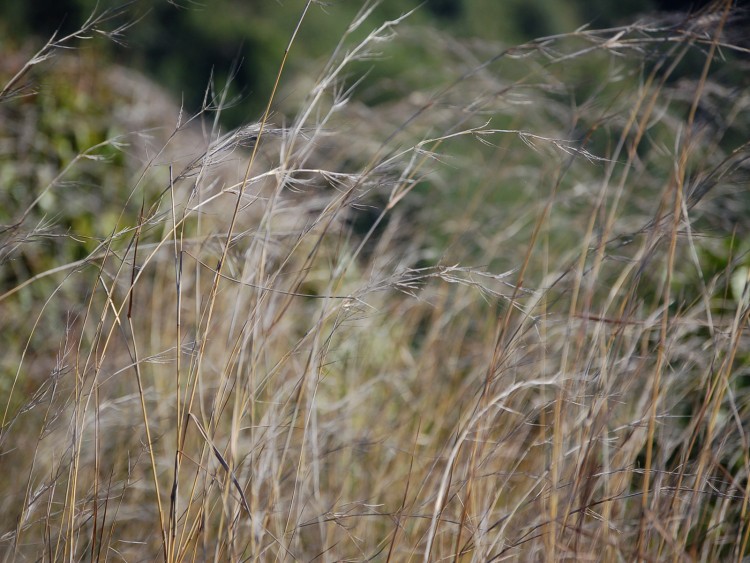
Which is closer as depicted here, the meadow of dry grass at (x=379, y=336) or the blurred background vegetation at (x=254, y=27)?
the meadow of dry grass at (x=379, y=336)

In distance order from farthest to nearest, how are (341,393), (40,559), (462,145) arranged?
(462,145)
(341,393)
(40,559)

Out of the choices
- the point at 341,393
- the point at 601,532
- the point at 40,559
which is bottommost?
the point at 341,393

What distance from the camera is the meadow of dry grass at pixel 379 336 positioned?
0.96 meters

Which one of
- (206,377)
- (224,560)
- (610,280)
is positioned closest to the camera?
(224,560)

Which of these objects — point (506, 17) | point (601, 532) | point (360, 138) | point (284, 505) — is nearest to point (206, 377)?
point (284, 505)

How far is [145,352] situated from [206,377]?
0.28 meters

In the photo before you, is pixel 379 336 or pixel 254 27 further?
pixel 254 27

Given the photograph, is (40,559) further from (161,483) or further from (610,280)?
(610,280)

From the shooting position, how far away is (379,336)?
2.43m

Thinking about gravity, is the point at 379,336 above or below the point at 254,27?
below

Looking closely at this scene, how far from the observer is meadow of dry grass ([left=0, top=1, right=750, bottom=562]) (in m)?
0.96

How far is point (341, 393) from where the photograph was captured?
7.92ft

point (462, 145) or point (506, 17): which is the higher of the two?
point (506, 17)

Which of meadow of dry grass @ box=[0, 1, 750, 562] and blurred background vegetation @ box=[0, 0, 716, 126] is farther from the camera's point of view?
blurred background vegetation @ box=[0, 0, 716, 126]
